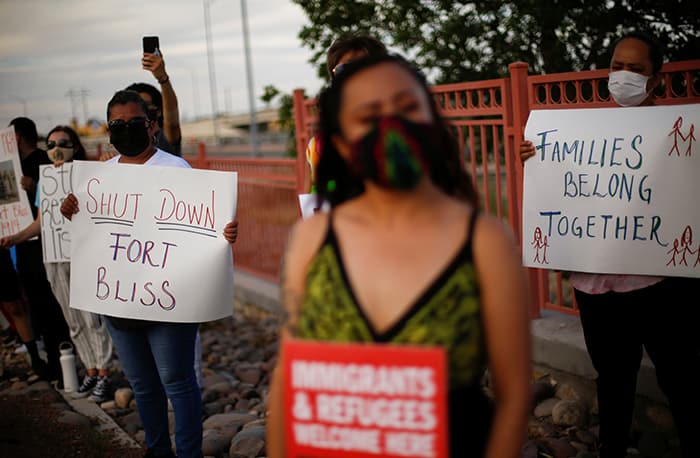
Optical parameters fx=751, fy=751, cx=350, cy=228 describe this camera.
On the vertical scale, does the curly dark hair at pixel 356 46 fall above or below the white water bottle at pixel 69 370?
above

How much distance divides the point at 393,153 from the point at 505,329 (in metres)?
0.47

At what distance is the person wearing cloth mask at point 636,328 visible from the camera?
10.5ft

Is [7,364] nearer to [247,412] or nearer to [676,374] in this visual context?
[247,412]

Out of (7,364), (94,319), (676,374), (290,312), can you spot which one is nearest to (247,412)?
(94,319)

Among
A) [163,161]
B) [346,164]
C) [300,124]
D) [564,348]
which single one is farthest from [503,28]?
[346,164]

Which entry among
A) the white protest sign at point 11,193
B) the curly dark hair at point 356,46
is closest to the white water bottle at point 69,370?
the white protest sign at point 11,193

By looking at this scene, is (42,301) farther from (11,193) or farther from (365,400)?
(365,400)

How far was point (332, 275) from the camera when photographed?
1790 millimetres

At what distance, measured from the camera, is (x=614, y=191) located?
3656 millimetres

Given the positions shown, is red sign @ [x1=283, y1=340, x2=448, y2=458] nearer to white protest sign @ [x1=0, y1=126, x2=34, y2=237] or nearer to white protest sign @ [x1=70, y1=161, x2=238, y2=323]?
white protest sign @ [x1=70, y1=161, x2=238, y2=323]

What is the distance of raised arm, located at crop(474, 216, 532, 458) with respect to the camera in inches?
66.8

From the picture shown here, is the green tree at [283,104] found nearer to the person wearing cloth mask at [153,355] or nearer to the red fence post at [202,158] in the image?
the red fence post at [202,158]

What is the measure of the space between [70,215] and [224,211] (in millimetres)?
924

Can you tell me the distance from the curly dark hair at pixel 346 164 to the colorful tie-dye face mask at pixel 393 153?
0.19ft
